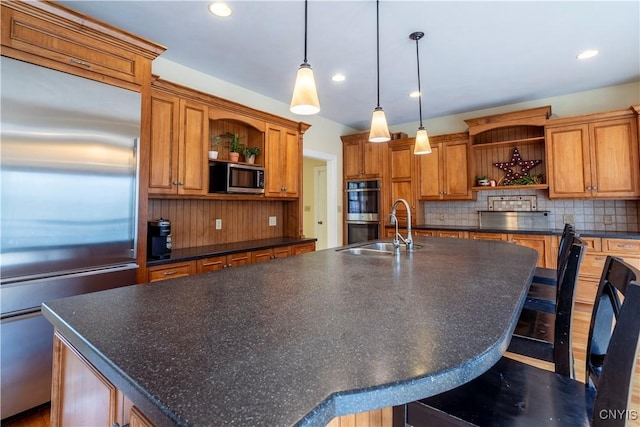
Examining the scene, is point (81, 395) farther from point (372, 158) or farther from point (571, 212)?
point (571, 212)

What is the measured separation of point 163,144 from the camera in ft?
8.54

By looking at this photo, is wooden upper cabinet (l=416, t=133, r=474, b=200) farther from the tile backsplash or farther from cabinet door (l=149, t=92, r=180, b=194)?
cabinet door (l=149, t=92, r=180, b=194)

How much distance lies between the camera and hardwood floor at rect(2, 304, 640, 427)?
0.95 m

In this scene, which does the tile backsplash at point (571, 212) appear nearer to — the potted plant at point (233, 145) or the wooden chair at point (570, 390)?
the potted plant at point (233, 145)

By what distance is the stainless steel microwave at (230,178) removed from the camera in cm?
301

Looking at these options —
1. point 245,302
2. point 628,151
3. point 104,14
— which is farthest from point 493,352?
point 628,151

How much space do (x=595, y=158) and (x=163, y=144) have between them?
473 centimetres

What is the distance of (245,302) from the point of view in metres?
1.02

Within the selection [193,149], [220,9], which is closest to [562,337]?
[220,9]

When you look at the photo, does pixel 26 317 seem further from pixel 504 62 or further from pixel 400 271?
pixel 504 62

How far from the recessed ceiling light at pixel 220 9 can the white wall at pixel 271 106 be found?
999 millimetres

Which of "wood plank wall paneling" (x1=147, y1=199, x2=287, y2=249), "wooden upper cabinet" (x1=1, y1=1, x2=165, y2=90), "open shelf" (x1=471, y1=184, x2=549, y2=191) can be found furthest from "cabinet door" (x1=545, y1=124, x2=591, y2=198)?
"wooden upper cabinet" (x1=1, y1=1, x2=165, y2=90)

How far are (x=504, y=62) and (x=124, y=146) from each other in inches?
140

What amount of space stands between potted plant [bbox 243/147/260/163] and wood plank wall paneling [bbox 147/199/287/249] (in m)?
0.53
